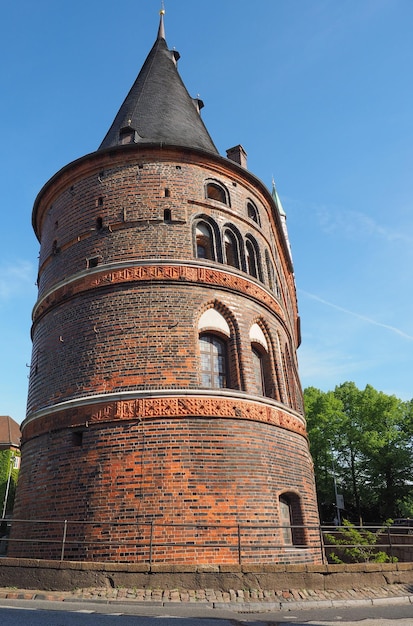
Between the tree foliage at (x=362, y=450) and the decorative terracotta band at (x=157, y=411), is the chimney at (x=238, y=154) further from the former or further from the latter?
the tree foliage at (x=362, y=450)

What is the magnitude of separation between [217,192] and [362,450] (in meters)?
25.3

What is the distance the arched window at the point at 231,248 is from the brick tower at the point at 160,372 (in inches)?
2.0

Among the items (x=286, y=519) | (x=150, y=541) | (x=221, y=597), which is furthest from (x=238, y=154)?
(x=221, y=597)

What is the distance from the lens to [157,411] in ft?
34.0

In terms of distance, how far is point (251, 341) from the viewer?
12.7 metres

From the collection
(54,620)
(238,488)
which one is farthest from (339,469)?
(54,620)

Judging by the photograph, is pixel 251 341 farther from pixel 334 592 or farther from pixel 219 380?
pixel 334 592

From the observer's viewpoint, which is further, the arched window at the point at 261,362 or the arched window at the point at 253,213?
the arched window at the point at 253,213

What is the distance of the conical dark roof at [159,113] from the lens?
14414 millimetres

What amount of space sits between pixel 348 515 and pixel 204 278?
2843 cm

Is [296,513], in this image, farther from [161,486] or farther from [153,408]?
[153,408]

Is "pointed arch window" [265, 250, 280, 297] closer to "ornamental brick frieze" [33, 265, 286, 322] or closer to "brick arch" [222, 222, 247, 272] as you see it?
"brick arch" [222, 222, 247, 272]

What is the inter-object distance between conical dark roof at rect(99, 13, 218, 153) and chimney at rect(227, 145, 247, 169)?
1035 mm

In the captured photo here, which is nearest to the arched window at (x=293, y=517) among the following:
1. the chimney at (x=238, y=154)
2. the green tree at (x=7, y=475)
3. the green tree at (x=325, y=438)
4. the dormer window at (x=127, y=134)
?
the dormer window at (x=127, y=134)
